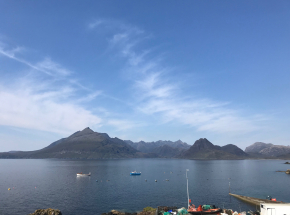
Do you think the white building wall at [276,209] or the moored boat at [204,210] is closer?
the white building wall at [276,209]

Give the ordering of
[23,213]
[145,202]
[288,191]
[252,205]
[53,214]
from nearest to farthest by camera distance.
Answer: [53,214], [23,213], [252,205], [145,202], [288,191]

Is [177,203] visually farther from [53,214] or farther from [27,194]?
[27,194]

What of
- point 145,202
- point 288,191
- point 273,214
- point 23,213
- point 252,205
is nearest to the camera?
point 273,214

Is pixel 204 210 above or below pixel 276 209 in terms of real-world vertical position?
below

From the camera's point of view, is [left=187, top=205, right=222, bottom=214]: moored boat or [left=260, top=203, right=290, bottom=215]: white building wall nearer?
[left=260, top=203, right=290, bottom=215]: white building wall

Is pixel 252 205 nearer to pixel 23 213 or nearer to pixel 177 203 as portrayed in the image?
pixel 177 203

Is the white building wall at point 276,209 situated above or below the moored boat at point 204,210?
above

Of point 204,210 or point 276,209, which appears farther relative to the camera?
point 204,210

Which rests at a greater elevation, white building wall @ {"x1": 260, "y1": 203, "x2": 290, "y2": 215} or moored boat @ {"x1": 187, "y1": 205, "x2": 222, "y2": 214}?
white building wall @ {"x1": 260, "y1": 203, "x2": 290, "y2": 215}

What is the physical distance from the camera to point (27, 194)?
97.6 metres

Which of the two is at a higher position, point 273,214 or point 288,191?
point 273,214

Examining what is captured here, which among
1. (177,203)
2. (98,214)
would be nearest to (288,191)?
(177,203)

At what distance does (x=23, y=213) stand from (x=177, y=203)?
Answer: 60.1m

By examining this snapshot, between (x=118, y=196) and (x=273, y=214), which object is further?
(x=118, y=196)
